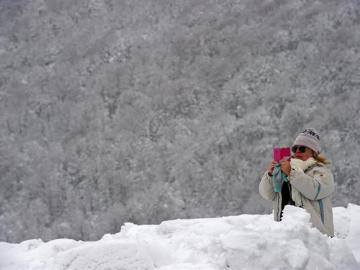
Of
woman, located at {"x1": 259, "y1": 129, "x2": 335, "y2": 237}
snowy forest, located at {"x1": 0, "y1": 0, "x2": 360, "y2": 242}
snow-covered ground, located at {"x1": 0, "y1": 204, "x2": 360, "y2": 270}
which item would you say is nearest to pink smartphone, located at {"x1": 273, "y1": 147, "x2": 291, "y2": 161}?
woman, located at {"x1": 259, "y1": 129, "x2": 335, "y2": 237}

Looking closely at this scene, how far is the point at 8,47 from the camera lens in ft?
89.9

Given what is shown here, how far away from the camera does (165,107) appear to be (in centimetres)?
2175

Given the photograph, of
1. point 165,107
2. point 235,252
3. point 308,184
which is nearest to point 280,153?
point 308,184

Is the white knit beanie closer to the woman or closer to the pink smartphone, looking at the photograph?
the woman

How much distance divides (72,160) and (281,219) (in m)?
18.3

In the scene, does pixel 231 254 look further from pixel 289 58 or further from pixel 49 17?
pixel 49 17

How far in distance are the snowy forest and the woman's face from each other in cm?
1375

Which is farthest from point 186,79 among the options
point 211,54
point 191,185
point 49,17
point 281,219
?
point 281,219

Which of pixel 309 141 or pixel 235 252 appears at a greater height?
pixel 309 141

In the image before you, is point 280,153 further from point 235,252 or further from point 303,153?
point 235,252

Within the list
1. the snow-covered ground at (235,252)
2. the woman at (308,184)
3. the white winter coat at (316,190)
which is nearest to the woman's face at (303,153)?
the woman at (308,184)

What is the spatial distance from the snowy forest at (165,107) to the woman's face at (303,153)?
45.1 feet

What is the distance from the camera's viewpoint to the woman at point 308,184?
2.86 meters

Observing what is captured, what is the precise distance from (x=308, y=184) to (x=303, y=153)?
1.30ft
